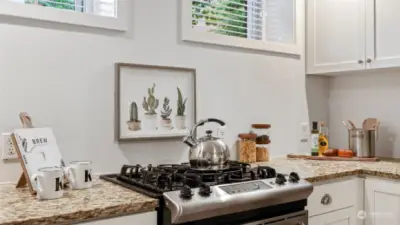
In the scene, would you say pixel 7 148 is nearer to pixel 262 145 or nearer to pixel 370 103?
pixel 262 145

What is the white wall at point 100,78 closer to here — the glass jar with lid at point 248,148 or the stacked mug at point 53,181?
the glass jar with lid at point 248,148

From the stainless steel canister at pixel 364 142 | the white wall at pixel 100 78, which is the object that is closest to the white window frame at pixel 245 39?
the white wall at pixel 100 78

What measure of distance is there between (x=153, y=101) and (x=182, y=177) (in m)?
0.59

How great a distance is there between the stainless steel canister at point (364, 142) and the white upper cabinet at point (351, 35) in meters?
0.42

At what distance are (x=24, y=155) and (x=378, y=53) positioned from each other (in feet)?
6.65

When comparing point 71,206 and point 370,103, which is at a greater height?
point 370,103

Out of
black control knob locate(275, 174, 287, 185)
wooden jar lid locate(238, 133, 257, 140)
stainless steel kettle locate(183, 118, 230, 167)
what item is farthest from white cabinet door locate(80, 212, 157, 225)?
wooden jar lid locate(238, 133, 257, 140)

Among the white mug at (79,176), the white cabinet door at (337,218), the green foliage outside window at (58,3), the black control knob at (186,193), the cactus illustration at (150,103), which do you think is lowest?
the white cabinet door at (337,218)

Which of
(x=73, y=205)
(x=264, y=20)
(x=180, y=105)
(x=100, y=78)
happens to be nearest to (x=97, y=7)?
(x=100, y=78)

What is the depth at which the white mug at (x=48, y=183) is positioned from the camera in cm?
131

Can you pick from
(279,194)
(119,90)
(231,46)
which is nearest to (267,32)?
(231,46)

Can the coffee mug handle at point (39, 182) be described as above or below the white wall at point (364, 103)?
below

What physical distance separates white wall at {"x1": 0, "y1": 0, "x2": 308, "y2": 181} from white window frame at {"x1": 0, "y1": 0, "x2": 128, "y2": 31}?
0.11ft

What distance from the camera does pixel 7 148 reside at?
1.62 m
